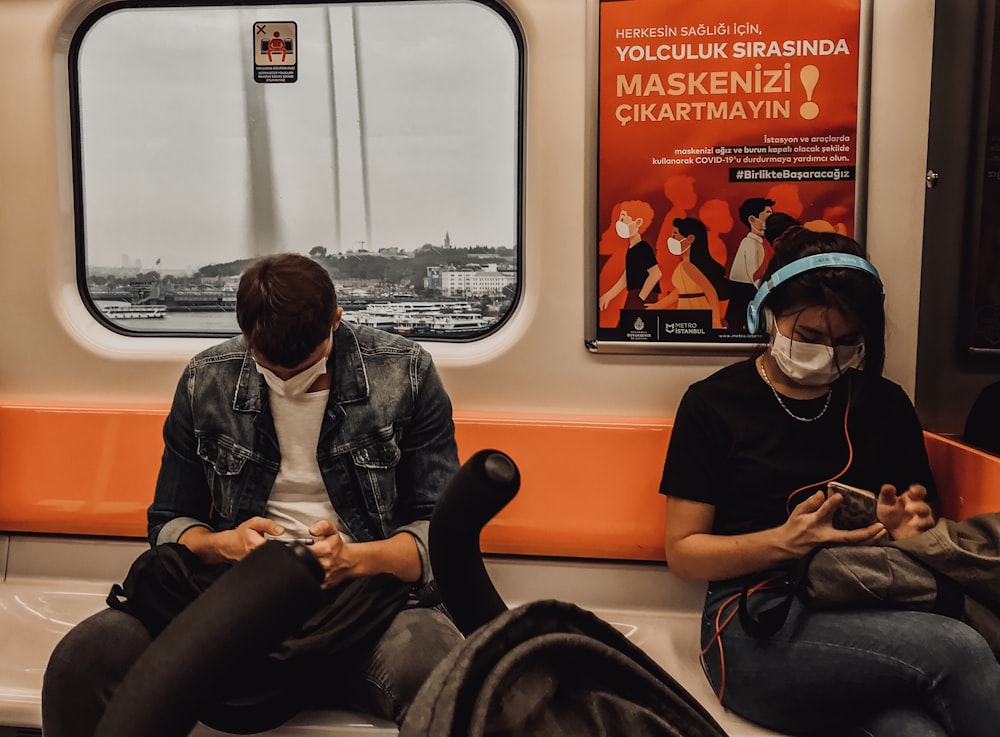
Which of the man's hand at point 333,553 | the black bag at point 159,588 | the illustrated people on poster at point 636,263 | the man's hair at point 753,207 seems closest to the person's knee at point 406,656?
the man's hand at point 333,553

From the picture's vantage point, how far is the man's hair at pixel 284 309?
1.75 metres

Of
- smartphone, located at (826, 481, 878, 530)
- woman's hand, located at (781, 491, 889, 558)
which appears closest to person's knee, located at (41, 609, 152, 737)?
woman's hand, located at (781, 491, 889, 558)

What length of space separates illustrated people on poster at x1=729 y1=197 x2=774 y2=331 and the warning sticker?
1524 millimetres

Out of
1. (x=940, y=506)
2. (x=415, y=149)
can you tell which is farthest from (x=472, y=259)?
(x=940, y=506)

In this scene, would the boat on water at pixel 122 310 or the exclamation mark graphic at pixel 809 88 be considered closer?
the exclamation mark graphic at pixel 809 88

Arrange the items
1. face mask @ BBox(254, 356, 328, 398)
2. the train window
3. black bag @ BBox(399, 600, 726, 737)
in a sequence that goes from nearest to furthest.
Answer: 1. black bag @ BBox(399, 600, 726, 737)
2. face mask @ BBox(254, 356, 328, 398)
3. the train window

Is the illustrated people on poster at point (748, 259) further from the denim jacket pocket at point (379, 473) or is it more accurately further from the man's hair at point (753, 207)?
the denim jacket pocket at point (379, 473)

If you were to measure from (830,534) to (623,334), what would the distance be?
0.90 metres

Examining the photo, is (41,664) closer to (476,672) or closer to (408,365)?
(408,365)

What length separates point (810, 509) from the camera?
1831 mm

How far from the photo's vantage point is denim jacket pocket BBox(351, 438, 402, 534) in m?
2.02

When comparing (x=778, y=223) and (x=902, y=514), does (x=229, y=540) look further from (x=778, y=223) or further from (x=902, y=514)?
(x=778, y=223)

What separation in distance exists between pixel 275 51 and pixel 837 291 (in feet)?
6.29

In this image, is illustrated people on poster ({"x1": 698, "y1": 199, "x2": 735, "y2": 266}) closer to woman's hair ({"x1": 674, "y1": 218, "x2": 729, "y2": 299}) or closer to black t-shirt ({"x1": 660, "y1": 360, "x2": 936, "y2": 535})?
woman's hair ({"x1": 674, "y1": 218, "x2": 729, "y2": 299})
